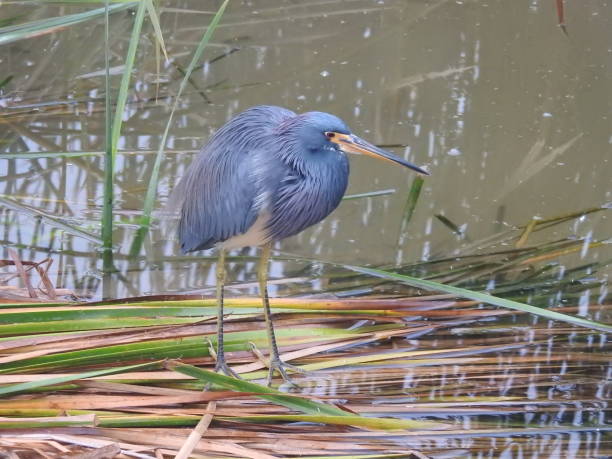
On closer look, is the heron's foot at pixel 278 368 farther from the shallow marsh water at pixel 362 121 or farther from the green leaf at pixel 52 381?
the green leaf at pixel 52 381

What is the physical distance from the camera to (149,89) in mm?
6059

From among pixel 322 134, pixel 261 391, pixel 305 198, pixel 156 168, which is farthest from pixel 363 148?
pixel 156 168

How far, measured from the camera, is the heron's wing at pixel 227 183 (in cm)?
341

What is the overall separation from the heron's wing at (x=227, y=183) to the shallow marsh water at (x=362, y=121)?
27.9 inches

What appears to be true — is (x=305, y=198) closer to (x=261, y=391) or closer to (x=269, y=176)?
(x=269, y=176)

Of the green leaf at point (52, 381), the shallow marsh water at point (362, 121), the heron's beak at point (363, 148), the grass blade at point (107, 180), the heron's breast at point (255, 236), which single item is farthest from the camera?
the shallow marsh water at point (362, 121)

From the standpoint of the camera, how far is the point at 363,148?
3240 millimetres

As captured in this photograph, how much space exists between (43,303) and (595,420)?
2.09 metres

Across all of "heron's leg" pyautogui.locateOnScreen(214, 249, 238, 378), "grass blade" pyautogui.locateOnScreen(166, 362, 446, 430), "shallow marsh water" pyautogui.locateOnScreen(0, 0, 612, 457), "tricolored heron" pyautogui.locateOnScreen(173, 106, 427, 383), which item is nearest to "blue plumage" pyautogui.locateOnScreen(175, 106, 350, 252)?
"tricolored heron" pyautogui.locateOnScreen(173, 106, 427, 383)

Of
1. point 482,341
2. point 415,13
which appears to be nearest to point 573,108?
point 415,13

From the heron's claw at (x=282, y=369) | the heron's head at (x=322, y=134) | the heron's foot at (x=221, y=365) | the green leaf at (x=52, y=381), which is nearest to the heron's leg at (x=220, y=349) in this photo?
the heron's foot at (x=221, y=365)

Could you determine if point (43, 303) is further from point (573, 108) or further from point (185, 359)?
point (573, 108)

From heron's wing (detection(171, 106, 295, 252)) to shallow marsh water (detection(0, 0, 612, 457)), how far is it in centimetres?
71

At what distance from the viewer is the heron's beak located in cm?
321
